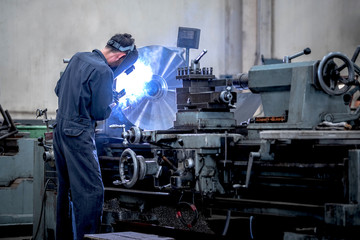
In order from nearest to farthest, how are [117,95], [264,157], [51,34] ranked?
[264,157] < [117,95] < [51,34]

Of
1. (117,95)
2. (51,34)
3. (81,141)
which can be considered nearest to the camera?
(81,141)

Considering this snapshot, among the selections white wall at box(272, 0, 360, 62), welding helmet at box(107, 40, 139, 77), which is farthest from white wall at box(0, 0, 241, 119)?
welding helmet at box(107, 40, 139, 77)

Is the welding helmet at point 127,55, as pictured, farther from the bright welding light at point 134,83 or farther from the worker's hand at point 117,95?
the bright welding light at point 134,83

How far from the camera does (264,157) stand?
92.6 inches

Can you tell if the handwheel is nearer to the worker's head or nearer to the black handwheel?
the worker's head

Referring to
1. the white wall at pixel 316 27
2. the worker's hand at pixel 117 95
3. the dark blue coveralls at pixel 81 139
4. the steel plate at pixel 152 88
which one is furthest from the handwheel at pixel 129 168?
the white wall at pixel 316 27

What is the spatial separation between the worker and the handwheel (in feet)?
0.62

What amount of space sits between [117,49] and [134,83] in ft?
2.19

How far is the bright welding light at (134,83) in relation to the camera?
3508 millimetres

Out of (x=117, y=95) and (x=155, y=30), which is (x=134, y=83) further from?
(x=155, y=30)

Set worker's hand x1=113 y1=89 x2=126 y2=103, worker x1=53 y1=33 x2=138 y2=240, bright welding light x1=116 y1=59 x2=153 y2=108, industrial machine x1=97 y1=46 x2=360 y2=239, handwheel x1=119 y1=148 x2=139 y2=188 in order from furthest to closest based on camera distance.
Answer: bright welding light x1=116 y1=59 x2=153 y2=108
worker's hand x1=113 y1=89 x2=126 y2=103
handwheel x1=119 y1=148 x2=139 y2=188
worker x1=53 y1=33 x2=138 y2=240
industrial machine x1=97 y1=46 x2=360 y2=239

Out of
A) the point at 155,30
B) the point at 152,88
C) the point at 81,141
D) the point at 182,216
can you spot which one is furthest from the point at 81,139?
the point at 155,30

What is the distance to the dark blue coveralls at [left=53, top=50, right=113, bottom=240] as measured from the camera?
103 inches

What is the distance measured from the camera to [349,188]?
79.8 inches
